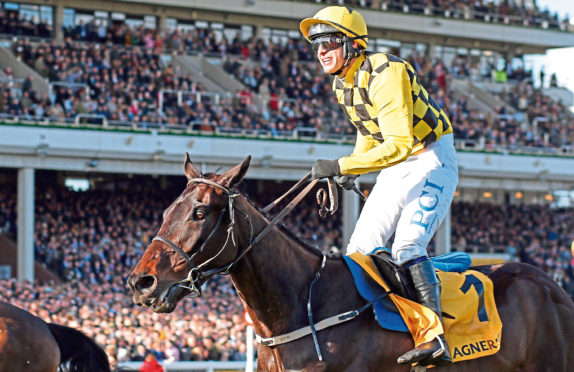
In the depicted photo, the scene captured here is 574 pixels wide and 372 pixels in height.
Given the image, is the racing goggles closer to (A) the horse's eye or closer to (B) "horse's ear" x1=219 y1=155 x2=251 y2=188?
(B) "horse's ear" x1=219 y1=155 x2=251 y2=188

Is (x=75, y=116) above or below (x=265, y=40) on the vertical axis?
below

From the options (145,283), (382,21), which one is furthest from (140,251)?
(145,283)

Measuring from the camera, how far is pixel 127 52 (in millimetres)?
23281

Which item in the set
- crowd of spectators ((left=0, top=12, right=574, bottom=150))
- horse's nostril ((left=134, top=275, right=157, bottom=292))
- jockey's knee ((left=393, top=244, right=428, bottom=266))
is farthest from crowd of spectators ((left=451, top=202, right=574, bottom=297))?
horse's nostril ((left=134, top=275, right=157, bottom=292))

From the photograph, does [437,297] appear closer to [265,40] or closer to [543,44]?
[265,40]

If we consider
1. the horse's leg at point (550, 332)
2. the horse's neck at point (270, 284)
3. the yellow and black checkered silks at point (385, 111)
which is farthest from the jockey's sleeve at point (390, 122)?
the horse's leg at point (550, 332)

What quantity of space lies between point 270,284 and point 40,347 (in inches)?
108

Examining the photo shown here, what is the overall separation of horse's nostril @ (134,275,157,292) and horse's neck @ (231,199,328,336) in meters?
0.42

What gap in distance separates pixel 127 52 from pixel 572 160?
Answer: 13299mm

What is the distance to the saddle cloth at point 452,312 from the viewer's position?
4.04 meters

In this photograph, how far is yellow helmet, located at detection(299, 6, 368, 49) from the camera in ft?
13.9

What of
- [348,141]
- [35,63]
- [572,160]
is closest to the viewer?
[35,63]

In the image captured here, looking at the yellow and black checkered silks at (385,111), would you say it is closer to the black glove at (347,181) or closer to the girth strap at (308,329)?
the black glove at (347,181)

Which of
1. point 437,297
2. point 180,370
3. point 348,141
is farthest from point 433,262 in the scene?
point 348,141
